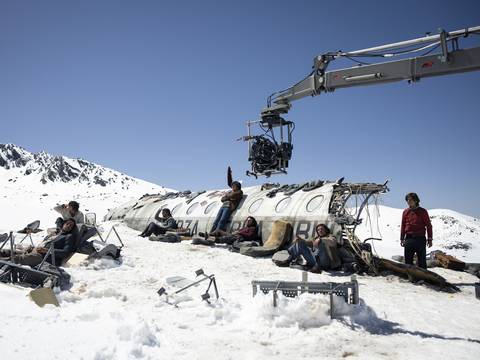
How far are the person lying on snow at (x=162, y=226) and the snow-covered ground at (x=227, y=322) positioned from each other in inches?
203

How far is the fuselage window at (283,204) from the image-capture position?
12.5 meters

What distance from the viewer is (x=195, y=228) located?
1498 cm

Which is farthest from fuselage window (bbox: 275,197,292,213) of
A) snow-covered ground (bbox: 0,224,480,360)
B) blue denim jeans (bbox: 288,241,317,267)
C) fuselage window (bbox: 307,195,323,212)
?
snow-covered ground (bbox: 0,224,480,360)

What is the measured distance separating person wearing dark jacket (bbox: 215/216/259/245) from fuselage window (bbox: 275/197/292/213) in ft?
2.73

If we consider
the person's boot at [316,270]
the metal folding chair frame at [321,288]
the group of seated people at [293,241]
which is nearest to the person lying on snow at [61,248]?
the group of seated people at [293,241]

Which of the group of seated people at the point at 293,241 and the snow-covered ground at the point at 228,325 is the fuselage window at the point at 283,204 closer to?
the group of seated people at the point at 293,241

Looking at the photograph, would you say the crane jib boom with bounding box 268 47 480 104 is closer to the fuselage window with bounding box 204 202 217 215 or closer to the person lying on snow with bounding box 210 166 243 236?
the person lying on snow with bounding box 210 166 243 236

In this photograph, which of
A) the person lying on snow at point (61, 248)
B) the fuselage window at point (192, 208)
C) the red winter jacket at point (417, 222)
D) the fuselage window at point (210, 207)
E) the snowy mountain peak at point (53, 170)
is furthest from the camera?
the snowy mountain peak at point (53, 170)

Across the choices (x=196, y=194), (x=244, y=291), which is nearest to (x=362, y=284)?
(x=244, y=291)

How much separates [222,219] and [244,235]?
69.4 inches

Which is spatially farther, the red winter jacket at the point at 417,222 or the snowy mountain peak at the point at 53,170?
the snowy mountain peak at the point at 53,170

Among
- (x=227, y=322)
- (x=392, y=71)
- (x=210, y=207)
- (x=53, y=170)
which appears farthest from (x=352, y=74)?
(x=53, y=170)

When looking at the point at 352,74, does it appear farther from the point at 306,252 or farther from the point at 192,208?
the point at 192,208

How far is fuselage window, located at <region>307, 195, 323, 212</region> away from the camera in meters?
11.5
